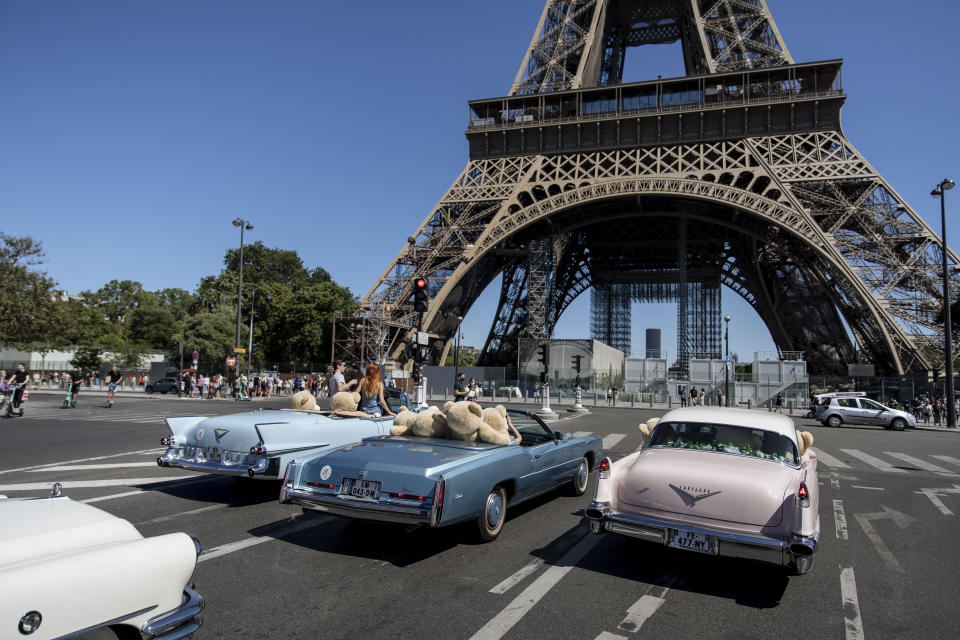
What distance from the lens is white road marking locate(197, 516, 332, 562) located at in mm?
5124

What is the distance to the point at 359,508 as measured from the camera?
→ 16.8ft

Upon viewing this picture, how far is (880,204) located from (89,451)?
3348cm

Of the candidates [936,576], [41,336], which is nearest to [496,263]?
[41,336]

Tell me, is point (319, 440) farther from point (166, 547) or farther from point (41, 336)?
point (41, 336)

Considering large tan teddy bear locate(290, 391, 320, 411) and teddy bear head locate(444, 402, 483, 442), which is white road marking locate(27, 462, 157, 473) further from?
teddy bear head locate(444, 402, 483, 442)

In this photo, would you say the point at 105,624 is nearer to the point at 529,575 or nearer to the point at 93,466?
the point at 529,575

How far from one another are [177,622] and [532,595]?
2.44 meters

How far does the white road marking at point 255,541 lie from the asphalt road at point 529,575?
0.02 meters

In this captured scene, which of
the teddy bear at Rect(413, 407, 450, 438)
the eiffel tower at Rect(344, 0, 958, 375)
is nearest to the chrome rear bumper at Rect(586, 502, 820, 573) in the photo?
the teddy bear at Rect(413, 407, 450, 438)

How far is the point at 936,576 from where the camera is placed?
506cm

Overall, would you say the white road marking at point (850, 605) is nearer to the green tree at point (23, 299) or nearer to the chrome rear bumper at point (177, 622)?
the chrome rear bumper at point (177, 622)

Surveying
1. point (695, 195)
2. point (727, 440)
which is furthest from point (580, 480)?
point (695, 195)

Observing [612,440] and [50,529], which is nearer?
[50,529]

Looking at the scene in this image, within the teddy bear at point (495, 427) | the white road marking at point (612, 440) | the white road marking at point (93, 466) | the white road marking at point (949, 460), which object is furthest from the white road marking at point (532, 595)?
the white road marking at point (949, 460)
